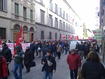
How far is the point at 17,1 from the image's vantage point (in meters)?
32.0

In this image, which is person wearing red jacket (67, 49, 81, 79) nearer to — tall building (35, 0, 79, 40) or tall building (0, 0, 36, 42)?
tall building (0, 0, 36, 42)

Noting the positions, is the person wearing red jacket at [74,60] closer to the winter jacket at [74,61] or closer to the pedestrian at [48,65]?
the winter jacket at [74,61]

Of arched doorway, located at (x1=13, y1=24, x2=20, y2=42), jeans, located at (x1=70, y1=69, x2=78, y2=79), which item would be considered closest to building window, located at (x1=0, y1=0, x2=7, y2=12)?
arched doorway, located at (x1=13, y1=24, x2=20, y2=42)

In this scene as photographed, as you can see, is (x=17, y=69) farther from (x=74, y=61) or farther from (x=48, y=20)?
(x=48, y=20)

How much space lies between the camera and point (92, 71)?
5559 millimetres

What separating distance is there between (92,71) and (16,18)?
2700 cm

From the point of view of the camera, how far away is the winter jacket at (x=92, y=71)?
5.52 m

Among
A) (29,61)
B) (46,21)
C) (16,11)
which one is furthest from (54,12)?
(29,61)

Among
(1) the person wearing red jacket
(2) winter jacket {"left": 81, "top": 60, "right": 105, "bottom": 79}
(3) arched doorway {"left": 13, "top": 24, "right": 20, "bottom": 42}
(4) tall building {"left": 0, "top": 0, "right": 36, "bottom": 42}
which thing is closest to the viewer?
(2) winter jacket {"left": 81, "top": 60, "right": 105, "bottom": 79}

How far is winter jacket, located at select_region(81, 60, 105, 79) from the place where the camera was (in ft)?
18.1

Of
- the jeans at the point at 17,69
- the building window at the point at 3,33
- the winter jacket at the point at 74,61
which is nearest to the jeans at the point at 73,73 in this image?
the winter jacket at the point at 74,61

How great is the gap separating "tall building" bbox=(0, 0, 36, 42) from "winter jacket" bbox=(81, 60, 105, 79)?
22.7 metres

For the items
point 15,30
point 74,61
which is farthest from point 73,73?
point 15,30

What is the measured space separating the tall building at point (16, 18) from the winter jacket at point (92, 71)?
22.7 meters
